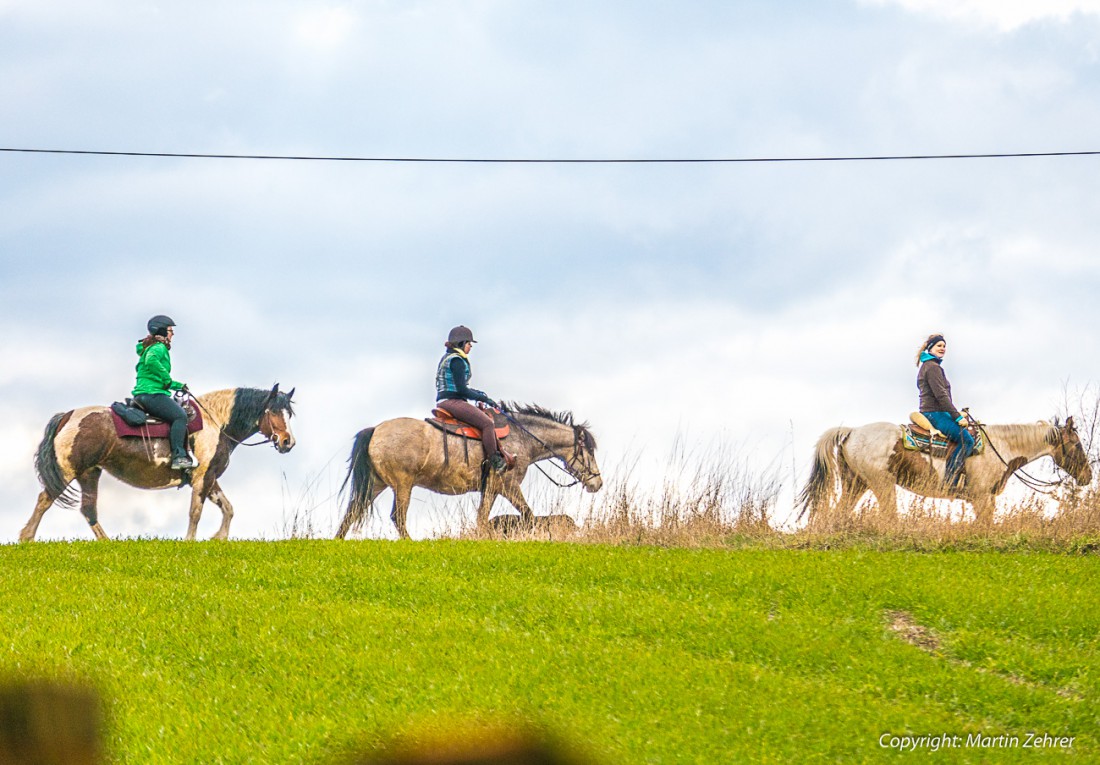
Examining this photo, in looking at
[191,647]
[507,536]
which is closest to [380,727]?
[191,647]

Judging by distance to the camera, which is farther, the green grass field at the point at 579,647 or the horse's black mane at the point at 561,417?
the horse's black mane at the point at 561,417

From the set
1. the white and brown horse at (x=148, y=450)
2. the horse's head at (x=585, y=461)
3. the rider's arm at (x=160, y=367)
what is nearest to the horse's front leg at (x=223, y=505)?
the white and brown horse at (x=148, y=450)

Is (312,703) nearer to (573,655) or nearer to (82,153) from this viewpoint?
(573,655)

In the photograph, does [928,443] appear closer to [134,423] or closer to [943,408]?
[943,408]

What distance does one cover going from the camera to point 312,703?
374 inches

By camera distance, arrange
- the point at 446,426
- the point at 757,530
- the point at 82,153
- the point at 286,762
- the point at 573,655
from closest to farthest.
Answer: the point at 286,762 → the point at 573,655 → the point at 757,530 → the point at 446,426 → the point at 82,153

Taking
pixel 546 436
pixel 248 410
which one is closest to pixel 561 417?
pixel 546 436

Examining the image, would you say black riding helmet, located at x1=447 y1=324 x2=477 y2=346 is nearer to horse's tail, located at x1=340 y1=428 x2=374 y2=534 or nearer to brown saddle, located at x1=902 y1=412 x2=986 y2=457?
horse's tail, located at x1=340 y1=428 x2=374 y2=534

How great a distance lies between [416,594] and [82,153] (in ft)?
45.3

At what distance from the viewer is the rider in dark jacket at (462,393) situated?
18.7 metres

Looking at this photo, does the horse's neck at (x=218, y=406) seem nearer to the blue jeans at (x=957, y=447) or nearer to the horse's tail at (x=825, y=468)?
the horse's tail at (x=825, y=468)

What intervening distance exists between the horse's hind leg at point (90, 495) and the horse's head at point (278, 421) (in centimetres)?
269

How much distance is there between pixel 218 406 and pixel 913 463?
37.0ft

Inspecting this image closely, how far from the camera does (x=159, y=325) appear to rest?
18.4 meters
